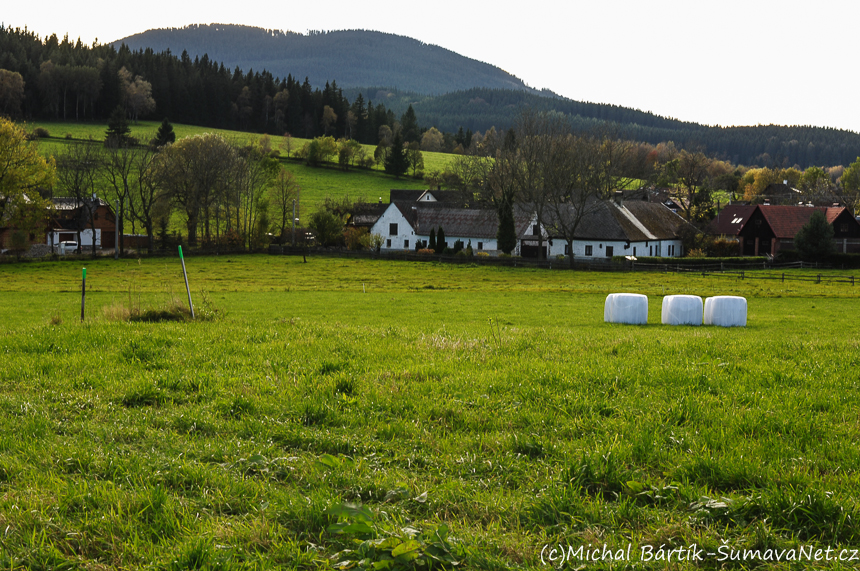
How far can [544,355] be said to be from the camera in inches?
355

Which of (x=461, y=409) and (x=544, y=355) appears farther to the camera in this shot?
(x=544, y=355)

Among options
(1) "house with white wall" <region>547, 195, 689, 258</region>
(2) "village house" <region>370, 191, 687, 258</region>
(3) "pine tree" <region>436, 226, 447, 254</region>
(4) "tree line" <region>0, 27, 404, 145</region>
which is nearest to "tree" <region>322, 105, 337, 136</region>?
(4) "tree line" <region>0, 27, 404, 145</region>

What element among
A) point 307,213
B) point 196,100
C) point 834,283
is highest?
point 196,100

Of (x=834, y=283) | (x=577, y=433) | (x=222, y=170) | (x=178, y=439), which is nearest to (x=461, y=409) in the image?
(x=577, y=433)

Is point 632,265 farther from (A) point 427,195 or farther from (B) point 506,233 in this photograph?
(A) point 427,195

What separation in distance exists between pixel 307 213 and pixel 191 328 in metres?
91.7

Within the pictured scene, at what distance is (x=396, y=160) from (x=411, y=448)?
5359 inches

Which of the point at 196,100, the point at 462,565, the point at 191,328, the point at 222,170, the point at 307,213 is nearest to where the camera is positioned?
the point at 462,565

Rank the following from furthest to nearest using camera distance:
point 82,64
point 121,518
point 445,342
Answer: point 82,64, point 445,342, point 121,518

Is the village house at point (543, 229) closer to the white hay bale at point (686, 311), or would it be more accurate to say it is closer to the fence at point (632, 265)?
the fence at point (632, 265)

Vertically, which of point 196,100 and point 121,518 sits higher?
point 196,100

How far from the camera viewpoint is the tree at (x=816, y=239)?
7056cm

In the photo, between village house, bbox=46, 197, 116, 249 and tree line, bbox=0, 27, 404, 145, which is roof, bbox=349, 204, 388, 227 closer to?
village house, bbox=46, 197, 116, 249

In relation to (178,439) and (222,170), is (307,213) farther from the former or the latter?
→ (178,439)
